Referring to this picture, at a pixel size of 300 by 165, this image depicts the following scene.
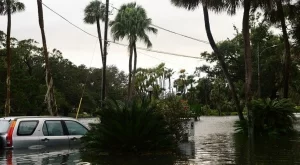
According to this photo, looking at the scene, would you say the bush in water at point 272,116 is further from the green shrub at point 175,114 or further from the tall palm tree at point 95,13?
the tall palm tree at point 95,13

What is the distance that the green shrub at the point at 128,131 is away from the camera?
13367mm

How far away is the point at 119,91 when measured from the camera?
101 m

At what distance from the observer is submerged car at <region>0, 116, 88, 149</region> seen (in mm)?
12914

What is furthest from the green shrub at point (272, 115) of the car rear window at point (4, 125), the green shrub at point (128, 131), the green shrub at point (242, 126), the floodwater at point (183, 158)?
the car rear window at point (4, 125)

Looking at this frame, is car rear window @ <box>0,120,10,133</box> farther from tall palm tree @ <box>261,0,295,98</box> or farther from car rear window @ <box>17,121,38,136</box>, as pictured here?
tall palm tree @ <box>261,0,295,98</box>

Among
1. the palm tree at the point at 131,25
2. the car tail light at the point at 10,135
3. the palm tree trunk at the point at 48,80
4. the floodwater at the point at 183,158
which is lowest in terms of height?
the floodwater at the point at 183,158

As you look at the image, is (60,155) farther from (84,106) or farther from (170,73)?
(170,73)

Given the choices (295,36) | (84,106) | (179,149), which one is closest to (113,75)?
(84,106)

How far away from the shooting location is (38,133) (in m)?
13.5

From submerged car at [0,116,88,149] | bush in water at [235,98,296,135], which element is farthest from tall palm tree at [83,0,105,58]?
submerged car at [0,116,88,149]

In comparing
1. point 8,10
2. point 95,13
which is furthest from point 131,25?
point 8,10

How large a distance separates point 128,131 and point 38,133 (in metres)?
2.66

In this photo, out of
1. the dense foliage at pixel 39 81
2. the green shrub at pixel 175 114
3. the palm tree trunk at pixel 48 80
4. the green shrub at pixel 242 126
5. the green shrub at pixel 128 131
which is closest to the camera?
the green shrub at pixel 128 131

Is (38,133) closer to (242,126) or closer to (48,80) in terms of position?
(48,80)
